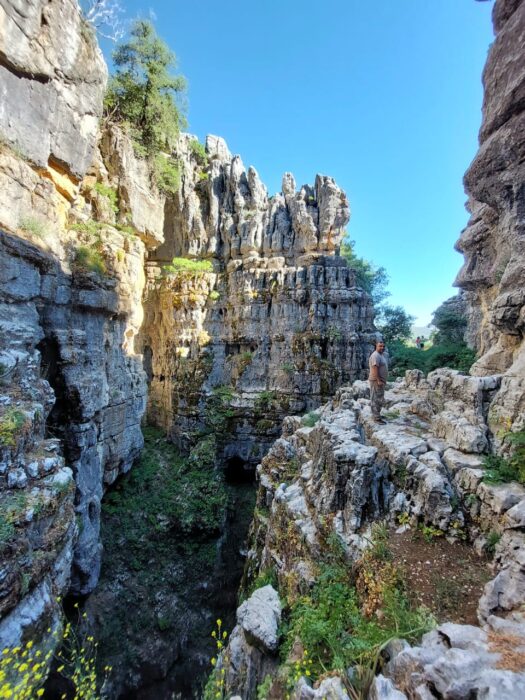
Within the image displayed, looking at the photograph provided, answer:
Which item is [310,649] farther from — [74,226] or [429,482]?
[74,226]

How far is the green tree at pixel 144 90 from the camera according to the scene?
51.8 ft

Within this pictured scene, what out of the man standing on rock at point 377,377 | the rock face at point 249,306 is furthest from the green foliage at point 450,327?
the man standing on rock at point 377,377

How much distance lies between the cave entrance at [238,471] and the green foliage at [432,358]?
10.8 m

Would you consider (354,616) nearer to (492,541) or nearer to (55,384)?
(492,541)

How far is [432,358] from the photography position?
53.4ft

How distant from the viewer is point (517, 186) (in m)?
7.05

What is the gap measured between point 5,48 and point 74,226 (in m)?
5.18

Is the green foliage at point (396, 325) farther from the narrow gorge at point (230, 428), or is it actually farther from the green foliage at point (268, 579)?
the green foliage at point (268, 579)

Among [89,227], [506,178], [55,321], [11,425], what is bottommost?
[11,425]

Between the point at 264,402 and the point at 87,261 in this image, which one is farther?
the point at 264,402

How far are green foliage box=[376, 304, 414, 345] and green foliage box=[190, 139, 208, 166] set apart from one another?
18.6 m

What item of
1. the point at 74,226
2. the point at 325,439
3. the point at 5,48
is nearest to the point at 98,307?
the point at 74,226

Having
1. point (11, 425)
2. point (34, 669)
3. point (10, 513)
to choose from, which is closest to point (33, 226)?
point (11, 425)

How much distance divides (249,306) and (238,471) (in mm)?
10669
